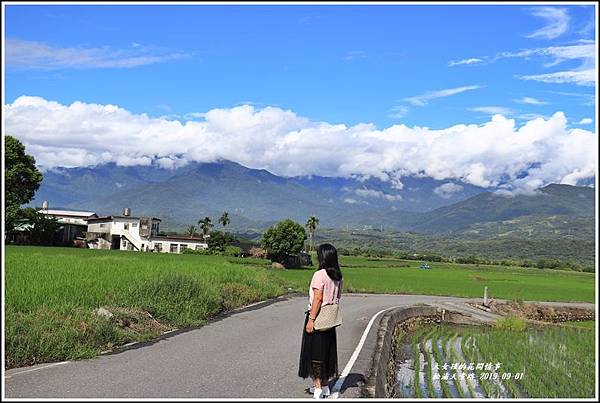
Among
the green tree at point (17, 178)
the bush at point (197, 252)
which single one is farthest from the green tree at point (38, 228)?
the bush at point (197, 252)

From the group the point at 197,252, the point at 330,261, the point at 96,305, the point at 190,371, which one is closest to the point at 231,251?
the point at 197,252

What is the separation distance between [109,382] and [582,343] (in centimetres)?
1744

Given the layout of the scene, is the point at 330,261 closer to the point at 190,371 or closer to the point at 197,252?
the point at 190,371

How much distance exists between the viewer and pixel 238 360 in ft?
32.8

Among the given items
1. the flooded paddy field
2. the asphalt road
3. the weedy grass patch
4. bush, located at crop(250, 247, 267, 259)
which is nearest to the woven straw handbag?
the asphalt road

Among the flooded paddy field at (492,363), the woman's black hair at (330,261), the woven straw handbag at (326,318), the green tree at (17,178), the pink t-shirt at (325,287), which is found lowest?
the flooded paddy field at (492,363)

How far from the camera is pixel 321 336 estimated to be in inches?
308

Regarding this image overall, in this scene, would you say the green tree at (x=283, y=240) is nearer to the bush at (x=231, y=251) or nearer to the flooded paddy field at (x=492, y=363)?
the bush at (x=231, y=251)

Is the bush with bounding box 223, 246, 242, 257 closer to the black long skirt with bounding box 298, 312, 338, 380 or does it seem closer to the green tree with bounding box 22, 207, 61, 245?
the green tree with bounding box 22, 207, 61, 245

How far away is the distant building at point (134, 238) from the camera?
76875 millimetres

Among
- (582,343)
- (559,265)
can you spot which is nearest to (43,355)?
(582,343)

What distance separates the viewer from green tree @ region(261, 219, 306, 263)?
63125 mm

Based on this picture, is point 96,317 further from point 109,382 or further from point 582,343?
point 582,343

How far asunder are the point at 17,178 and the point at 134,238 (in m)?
23.3
